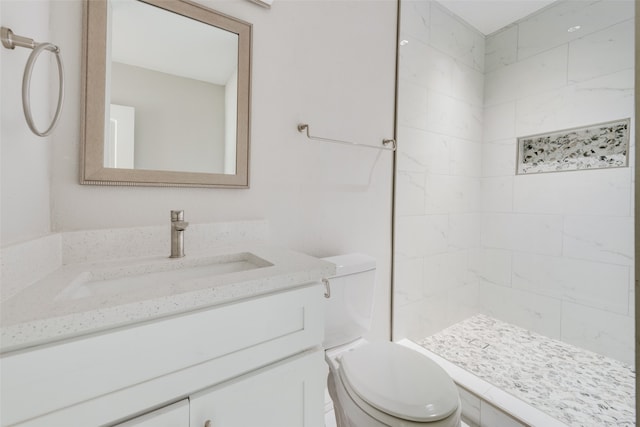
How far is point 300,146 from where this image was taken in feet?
4.39

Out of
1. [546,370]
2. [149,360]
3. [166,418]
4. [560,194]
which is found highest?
[560,194]

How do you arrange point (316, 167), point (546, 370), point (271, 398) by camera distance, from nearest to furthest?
point (271, 398)
point (316, 167)
point (546, 370)

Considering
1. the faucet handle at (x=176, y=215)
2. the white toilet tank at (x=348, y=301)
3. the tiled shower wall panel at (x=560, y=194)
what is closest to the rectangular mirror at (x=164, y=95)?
the faucet handle at (x=176, y=215)

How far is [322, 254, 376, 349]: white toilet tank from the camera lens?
1221mm

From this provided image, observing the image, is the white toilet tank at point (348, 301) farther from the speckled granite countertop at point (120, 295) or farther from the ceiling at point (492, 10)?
the ceiling at point (492, 10)

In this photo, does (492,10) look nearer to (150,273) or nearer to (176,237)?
(176,237)

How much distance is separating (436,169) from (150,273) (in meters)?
1.80

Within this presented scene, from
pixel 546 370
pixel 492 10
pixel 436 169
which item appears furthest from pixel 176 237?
pixel 492 10

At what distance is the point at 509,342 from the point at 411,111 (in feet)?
5.56

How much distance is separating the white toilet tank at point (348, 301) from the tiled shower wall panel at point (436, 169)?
0.49 m

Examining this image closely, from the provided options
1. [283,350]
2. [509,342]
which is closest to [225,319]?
[283,350]

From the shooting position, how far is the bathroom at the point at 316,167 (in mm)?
809

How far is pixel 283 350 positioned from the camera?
73 cm

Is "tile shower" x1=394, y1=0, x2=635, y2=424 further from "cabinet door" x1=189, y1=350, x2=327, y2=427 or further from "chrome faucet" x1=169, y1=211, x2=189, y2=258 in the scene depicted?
"chrome faucet" x1=169, y1=211, x2=189, y2=258
